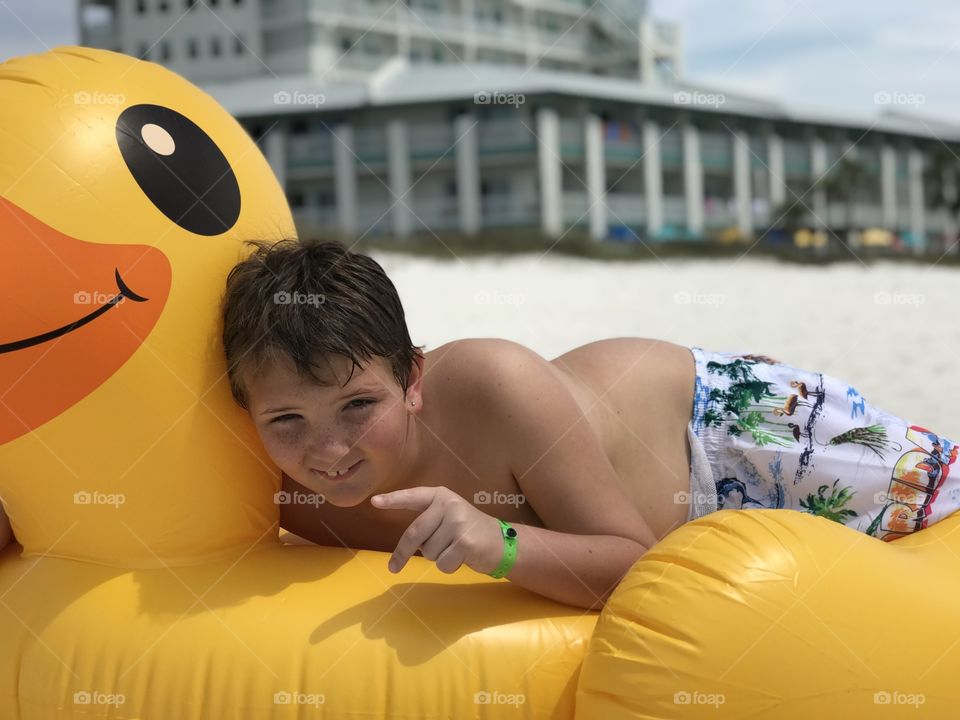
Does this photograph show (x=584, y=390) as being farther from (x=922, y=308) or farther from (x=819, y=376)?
(x=922, y=308)

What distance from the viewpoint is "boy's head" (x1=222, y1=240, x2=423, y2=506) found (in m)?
1.83

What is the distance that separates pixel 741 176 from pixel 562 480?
3049 cm

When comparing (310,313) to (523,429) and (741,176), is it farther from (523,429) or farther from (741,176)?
(741,176)

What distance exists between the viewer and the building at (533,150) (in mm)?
28094

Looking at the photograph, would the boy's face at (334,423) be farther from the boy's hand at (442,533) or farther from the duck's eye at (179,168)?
the duck's eye at (179,168)

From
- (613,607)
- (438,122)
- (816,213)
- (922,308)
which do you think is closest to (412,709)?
(613,607)

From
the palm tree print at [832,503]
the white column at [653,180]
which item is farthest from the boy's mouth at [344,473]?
the white column at [653,180]

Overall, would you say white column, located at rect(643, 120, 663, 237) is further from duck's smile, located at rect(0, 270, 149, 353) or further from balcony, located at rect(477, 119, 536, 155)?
duck's smile, located at rect(0, 270, 149, 353)

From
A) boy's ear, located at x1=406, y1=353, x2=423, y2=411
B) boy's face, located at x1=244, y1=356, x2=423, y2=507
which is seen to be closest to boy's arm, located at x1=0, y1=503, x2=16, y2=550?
boy's face, located at x1=244, y1=356, x2=423, y2=507

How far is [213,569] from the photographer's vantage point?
2.02 m

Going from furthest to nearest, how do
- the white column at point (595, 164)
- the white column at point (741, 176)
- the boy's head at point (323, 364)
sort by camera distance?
the white column at point (741, 176) → the white column at point (595, 164) → the boy's head at point (323, 364)

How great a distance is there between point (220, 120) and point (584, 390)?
3.47 feet

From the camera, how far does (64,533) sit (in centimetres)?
203

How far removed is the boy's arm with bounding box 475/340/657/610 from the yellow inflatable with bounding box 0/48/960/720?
88 millimetres
